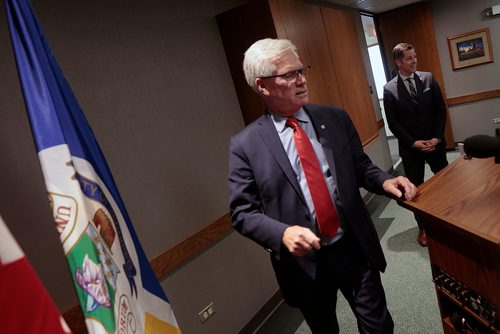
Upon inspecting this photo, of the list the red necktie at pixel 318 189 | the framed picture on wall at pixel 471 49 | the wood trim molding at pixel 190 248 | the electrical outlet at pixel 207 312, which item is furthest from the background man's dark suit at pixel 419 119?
the framed picture on wall at pixel 471 49

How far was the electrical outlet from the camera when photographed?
6.96 ft

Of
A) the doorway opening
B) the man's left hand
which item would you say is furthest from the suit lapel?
the doorway opening

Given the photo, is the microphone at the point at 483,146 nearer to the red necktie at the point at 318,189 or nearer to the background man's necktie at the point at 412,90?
the red necktie at the point at 318,189

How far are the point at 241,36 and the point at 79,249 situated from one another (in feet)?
6.11

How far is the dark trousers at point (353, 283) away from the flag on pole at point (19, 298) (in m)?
1.00

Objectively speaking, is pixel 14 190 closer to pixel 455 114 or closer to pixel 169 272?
pixel 169 272

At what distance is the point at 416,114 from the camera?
2.90 m

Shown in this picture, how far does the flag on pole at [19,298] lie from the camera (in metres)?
0.71

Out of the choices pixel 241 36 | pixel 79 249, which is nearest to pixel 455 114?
pixel 241 36

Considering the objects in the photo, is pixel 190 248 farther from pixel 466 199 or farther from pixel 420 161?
pixel 420 161

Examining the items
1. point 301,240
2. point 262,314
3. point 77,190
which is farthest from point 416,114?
point 77,190

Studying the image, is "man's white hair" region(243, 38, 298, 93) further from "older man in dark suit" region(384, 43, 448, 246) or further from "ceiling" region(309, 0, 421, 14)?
"ceiling" region(309, 0, 421, 14)

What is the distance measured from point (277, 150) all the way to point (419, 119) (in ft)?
6.59

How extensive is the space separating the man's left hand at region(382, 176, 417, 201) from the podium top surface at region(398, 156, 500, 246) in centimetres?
3
